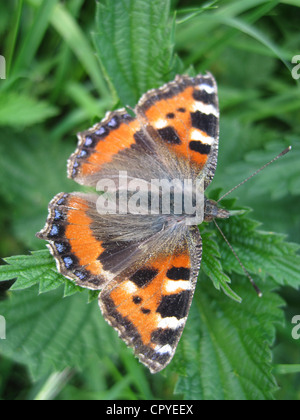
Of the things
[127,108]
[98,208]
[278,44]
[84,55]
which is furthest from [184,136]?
[278,44]

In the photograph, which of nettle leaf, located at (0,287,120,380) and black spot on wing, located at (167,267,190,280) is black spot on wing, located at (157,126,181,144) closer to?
black spot on wing, located at (167,267,190,280)

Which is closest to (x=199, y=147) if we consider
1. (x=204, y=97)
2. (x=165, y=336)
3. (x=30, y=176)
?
(x=204, y=97)

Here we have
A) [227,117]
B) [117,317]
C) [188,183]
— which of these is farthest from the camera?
[227,117]

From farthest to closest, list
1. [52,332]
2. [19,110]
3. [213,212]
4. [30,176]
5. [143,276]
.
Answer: [30,176] < [19,110] < [52,332] < [213,212] < [143,276]

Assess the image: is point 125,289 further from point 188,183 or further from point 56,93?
point 56,93

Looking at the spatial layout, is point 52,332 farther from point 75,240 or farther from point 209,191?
point 209,191

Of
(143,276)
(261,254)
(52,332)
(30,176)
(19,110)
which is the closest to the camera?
(143,276)

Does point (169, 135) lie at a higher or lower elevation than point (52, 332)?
higher

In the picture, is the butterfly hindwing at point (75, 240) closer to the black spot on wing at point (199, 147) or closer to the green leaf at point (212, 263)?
the green leaf at point (212, 263)
